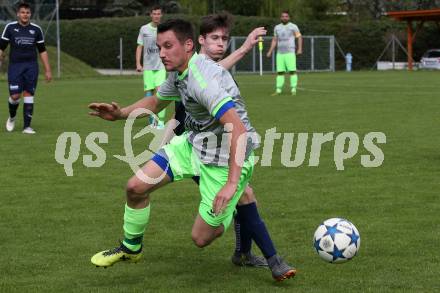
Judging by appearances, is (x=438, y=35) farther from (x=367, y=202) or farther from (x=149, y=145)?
(x=367, y=202)

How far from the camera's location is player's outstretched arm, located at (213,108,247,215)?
5.39 metres

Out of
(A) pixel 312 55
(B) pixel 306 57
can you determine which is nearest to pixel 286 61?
(A) pixel 312 55

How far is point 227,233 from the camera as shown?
25.1 feet

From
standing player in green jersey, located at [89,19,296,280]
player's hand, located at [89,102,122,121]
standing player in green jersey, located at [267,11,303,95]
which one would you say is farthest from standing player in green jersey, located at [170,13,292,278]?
standing player in green jersey, located at [267,11,303,95]

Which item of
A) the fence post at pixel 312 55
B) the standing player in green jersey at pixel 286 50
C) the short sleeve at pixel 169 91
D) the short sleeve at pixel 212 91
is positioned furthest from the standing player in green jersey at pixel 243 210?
the fence post at pixel 312 55

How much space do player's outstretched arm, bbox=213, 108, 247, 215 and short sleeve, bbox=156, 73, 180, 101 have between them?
85 centimetres

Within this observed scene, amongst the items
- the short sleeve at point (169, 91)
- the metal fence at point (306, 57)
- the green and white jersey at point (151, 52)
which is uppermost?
the short sleeve at point (169, 91)

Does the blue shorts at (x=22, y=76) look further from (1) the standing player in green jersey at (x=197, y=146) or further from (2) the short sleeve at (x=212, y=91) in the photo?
(2) the short sleeve at (x=212, y=91)

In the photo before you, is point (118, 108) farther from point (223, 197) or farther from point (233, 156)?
point (223, 197)

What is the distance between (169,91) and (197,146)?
493 millimetres

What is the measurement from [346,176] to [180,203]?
2.44 metres

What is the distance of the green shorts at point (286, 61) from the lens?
1035 inches

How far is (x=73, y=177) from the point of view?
10.8 m

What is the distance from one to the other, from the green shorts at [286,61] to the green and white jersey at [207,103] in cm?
2017
